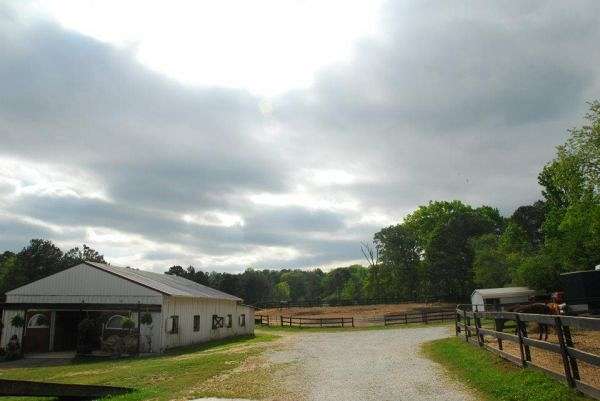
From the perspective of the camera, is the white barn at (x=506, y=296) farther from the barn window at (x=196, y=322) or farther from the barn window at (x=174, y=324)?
the barn window at (x=174, y=324)

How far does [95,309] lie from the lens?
90.7 feet

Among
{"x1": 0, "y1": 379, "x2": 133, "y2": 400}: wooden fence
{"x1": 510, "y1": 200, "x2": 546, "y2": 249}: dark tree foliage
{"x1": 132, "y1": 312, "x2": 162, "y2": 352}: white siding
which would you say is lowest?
{"x1": 0, "y1": 379, "x2": 133, "y2": 400}: wooden fence

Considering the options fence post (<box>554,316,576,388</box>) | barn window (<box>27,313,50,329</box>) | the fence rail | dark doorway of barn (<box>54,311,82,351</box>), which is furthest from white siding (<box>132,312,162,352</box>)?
the fence rail

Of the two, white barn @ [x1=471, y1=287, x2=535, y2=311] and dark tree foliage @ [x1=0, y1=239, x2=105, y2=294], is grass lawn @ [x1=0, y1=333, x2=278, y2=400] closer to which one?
white barn @ [x1=471, y1=287, x2=535, y2=311]

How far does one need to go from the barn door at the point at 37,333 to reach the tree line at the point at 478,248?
3313cm

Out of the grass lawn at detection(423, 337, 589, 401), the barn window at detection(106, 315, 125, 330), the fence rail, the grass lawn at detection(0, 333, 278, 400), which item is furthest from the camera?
the fence rail

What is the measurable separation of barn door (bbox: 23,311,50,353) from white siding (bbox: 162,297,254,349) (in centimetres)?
807

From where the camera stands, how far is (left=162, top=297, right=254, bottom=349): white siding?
90.0 ft

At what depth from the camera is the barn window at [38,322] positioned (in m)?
28.6

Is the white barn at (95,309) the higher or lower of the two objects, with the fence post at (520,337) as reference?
higher

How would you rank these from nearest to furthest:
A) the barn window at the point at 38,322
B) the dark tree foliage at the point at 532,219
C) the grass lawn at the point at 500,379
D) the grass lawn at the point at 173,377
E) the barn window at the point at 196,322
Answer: the grass lawn at the point at 500,379 < the grass lawn at the point at 173,377 < the barn window at the point at 38,322 < the barn window at the point at 196,322 < the dark tree foliage at the point at 532,219

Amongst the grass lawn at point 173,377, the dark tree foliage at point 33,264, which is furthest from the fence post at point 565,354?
the dark tree foliage at point 33,264

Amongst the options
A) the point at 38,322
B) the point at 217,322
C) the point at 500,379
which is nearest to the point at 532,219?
the point at 217,322

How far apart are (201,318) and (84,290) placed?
794cm
